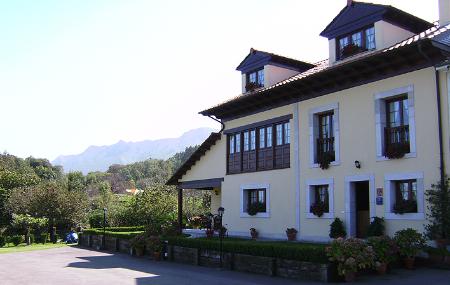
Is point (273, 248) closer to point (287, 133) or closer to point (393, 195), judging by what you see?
point (393, 195)

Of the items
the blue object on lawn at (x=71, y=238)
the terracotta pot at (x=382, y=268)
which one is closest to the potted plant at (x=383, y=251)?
the terracotta pot at (x=382, y=268)

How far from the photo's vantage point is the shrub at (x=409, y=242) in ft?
49.4

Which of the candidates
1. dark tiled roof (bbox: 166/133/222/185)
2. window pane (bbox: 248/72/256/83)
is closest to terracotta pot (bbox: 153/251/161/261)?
dark tiled roof (bbox: 166/133/222/185)

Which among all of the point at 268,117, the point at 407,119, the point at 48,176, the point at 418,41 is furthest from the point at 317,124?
the point at 48,176

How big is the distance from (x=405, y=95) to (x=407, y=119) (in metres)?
0.82

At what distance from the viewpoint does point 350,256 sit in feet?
45.7

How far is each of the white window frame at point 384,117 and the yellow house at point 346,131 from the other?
0.12ft

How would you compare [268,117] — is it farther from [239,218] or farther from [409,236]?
[409,236]

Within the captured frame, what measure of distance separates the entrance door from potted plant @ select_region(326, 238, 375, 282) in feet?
15.7

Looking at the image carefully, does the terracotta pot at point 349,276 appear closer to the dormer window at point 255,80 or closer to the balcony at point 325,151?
the balcony at point 325,151

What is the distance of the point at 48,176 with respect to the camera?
9231cm

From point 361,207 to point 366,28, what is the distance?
6.83m

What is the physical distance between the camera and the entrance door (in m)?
18.9

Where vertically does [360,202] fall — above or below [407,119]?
below
